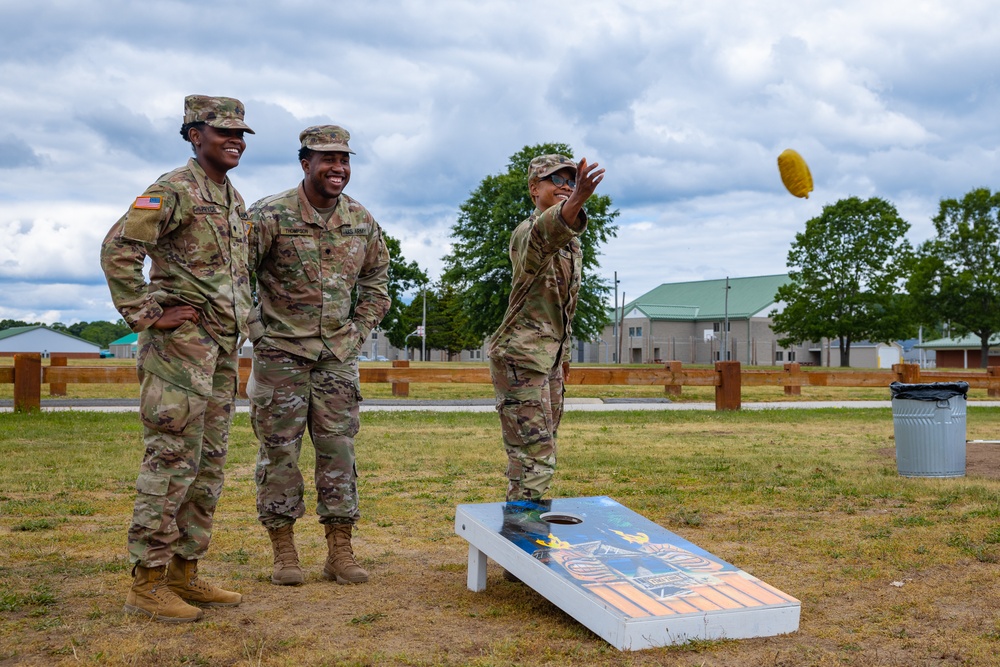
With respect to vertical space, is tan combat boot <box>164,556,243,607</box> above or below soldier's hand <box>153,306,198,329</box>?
below

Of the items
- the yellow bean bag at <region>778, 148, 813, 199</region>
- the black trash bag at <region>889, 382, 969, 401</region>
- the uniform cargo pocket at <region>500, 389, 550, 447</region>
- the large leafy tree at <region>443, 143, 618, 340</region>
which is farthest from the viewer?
the large leafy tree at <region>443, 143, 618, 340</region>

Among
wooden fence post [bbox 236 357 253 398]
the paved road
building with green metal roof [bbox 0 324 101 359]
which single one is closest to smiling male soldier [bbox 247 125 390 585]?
the paved road

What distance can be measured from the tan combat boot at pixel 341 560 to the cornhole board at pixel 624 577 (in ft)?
1.86

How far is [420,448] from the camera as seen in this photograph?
34.7 feet

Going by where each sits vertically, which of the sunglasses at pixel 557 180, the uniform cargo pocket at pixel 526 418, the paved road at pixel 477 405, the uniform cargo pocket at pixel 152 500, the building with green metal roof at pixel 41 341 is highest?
the building with green metal roof at pixel 41 341

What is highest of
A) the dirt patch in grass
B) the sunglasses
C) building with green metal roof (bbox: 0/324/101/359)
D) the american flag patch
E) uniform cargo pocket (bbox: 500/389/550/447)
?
building with green metal roof (bbox: 0/324/101/359)

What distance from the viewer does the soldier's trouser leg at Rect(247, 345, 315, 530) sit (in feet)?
15.5

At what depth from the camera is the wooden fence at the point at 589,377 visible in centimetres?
1387

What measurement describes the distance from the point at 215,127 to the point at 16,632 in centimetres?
230

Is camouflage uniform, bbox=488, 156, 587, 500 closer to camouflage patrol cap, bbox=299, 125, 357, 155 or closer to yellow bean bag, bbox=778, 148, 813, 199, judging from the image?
camouflage patrol cap, bbox=299, 125, 357, 155

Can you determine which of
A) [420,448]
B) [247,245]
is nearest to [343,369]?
[247,245]

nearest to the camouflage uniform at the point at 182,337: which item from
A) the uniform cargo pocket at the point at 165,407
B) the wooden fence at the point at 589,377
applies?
the uniform cargo pocket at the point at 165,407

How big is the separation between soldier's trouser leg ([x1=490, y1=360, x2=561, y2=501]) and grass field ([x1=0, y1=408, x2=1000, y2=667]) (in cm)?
55

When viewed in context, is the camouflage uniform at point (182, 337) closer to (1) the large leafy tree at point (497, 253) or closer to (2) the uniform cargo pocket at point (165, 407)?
(2) the uniform cargo pocket at point (165, 407)
